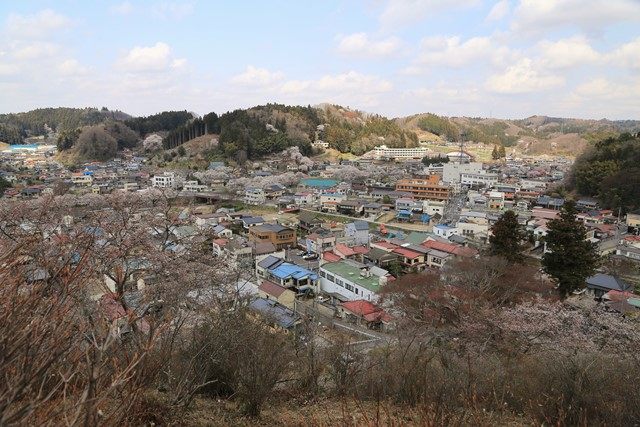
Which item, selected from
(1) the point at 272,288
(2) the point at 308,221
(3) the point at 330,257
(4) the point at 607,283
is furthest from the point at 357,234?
(4) the point at 607,283

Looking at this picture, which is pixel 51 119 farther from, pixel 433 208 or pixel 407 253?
pixel 407 253

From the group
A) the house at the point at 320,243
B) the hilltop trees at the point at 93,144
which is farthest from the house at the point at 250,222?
the hilltop trees at the point at 93,144

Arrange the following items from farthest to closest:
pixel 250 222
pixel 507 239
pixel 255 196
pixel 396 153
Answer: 1. pixel 396 153
2. pixel 255 196
3. pixel 250 222
4. pixel 507 239

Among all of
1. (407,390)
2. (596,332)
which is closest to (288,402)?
(407,390)

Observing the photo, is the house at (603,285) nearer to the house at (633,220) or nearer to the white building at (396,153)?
the house at (633,220)

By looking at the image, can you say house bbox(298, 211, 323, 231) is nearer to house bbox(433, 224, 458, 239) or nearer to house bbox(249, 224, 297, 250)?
house bbox(249, 224, 297, 250)
